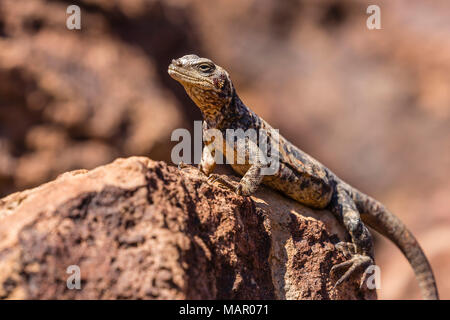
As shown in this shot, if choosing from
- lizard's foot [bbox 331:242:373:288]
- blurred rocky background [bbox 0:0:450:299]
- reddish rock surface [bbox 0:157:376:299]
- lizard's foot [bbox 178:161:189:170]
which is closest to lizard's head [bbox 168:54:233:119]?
lizard's foot [bbox 178:161:189:170]

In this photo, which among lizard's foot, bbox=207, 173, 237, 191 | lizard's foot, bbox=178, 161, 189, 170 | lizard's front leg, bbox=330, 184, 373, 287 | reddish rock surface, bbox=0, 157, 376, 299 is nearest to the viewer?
reddish rock surface, bbox=0, 157, 376, 299

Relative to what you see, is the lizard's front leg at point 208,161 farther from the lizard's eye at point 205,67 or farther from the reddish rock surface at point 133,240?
the reddish rock surface at point 133,240

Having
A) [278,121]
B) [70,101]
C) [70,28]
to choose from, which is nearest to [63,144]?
[70,101]

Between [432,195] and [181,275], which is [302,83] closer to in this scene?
[432,195]

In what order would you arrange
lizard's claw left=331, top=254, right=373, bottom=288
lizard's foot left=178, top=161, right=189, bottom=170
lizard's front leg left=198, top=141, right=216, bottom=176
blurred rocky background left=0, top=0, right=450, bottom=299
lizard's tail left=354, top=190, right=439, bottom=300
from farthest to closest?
blurred rocky background left=0, top=0, right=450, bottom=299 < lizard's tail left=354, top=190, right=439, bottom=300 < lizard's front leg left=198, top=141, right=216, bottom=176 < lizard's foot left=178, top=161, right=189, bottom=170 < lizard's claw left=331, top=254, right=373, bottom=288

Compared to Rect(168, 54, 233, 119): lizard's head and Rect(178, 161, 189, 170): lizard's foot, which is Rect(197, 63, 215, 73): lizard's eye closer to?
Rect(168, 54, 233, 119): lizard's head

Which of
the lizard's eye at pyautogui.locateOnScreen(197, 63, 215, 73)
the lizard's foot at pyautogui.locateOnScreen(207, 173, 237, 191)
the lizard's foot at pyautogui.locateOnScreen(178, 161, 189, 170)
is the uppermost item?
the lizard's eye at pyautogui.locateOnScreen(197, 63, 215, 73)

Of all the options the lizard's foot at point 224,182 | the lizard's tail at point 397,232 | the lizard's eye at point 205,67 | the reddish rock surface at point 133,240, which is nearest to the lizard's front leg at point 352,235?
the lizard's tail at point 397,232
